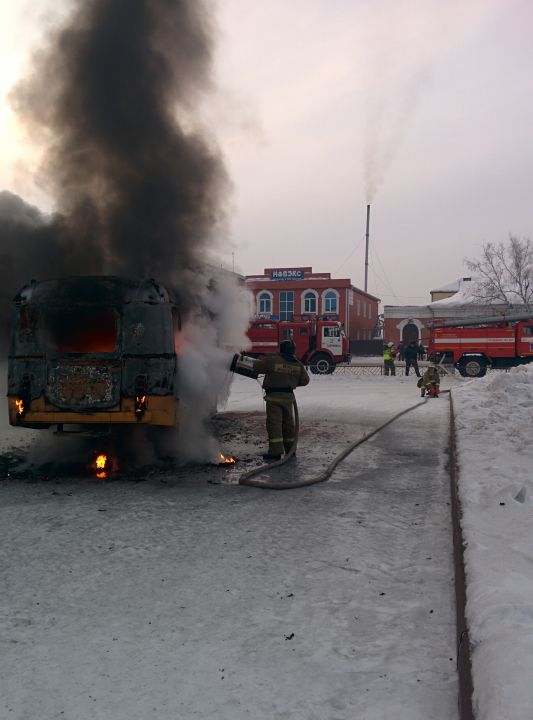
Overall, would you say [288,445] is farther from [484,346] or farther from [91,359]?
[484,346]

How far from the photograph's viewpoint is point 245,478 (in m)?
6.06

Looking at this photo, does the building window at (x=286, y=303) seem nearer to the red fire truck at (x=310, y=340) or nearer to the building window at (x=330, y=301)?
the building window at (x=330, y=301)

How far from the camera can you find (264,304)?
48031mm

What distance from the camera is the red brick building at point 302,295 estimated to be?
4675 centimetres

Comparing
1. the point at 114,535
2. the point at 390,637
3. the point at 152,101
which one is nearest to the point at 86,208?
the point at 152,101

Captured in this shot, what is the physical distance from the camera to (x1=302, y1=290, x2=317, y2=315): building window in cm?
4728

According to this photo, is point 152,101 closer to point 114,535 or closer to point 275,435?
point 275,435

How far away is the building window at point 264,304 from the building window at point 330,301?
471 cm

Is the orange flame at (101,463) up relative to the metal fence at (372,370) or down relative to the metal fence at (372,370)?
down

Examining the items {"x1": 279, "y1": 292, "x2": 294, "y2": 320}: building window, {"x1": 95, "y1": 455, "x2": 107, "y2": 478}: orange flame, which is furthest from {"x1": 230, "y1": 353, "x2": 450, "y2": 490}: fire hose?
{"x1": 279, "y1": 292, "x2": 294, "y2": 320}: building window

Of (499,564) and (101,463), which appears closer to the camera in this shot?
(499,564)

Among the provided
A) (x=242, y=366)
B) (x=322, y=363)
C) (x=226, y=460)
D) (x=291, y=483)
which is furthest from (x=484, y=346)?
(x=291, y=483)

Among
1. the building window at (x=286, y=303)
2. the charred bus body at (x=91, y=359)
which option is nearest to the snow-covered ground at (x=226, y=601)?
the charred bus body at (x=91, y=359)

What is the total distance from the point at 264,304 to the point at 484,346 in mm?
26334
